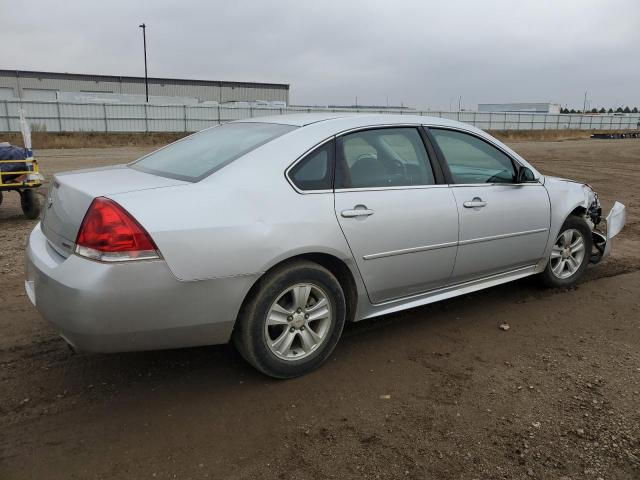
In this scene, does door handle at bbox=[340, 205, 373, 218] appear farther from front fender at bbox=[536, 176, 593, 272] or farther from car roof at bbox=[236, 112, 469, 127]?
front fender at bbox=[536, 176, 593, 272]

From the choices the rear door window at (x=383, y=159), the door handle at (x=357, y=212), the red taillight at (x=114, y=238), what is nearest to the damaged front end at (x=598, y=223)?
the rear door window at (x=383, y=159)

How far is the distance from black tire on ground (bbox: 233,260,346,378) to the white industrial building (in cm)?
5079

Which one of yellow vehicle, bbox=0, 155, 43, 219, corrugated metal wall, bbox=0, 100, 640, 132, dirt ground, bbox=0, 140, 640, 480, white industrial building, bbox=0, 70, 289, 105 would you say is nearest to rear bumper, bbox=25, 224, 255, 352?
dirt ground, bbox=0, 140, 640, 480

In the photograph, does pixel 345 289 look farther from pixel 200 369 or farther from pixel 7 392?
pixel 7 392

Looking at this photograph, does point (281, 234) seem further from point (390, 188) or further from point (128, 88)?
point (128, 88)

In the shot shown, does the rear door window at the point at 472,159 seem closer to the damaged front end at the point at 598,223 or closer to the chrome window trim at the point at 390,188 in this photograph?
the chrome window trim at the point at 390,188

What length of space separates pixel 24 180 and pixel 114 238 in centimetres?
632

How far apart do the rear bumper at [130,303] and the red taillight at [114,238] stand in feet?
0.15

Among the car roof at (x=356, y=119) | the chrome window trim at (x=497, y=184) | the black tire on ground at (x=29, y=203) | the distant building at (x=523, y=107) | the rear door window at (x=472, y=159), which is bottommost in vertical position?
the black tire on ground at (x=29, y=203)

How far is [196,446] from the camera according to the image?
2.62m

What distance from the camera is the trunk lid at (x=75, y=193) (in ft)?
9.18

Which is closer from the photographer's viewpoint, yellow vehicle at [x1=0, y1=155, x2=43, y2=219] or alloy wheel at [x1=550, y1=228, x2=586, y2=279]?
alloy wheel at [x1=550, y1=228, x2=586, y2=279]

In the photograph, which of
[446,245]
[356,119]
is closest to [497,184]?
[446,245]

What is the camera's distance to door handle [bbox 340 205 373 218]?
3.23m
